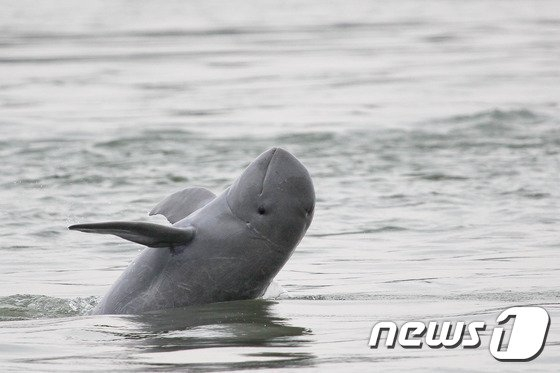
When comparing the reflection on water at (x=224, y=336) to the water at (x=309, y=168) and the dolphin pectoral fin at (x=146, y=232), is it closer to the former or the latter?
the water at (x=309, y=168)

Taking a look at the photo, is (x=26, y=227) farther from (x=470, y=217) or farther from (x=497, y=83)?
(x=497, y=83)

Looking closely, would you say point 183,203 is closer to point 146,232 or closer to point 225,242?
point 225,242

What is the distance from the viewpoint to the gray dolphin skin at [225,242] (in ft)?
30.7

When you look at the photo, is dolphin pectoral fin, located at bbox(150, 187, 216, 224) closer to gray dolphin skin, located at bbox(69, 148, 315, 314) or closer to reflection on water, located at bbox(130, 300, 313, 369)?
gray dolphin skin, located at bbox(69, 148, 315, 314)

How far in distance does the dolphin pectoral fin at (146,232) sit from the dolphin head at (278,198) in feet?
1.38

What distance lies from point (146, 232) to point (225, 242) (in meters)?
0.57

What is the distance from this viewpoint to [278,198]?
9.36 meters

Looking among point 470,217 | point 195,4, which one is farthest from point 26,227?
point 195,4

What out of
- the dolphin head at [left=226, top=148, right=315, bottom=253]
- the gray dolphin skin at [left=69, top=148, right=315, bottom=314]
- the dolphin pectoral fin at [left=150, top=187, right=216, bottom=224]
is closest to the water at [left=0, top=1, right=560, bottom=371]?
the gray dolphin skin at [left=69, top=148, right=315, bottom=314]

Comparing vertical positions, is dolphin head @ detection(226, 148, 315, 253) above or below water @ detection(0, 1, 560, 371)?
above

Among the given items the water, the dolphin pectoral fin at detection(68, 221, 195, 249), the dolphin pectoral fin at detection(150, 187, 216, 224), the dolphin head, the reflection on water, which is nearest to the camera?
the reflection on water

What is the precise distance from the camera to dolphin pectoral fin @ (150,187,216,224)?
10219mm

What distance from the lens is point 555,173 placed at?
53.6ft

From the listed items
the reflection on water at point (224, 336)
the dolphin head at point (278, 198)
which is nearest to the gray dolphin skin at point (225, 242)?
the dolphin head at point (278, 198)
